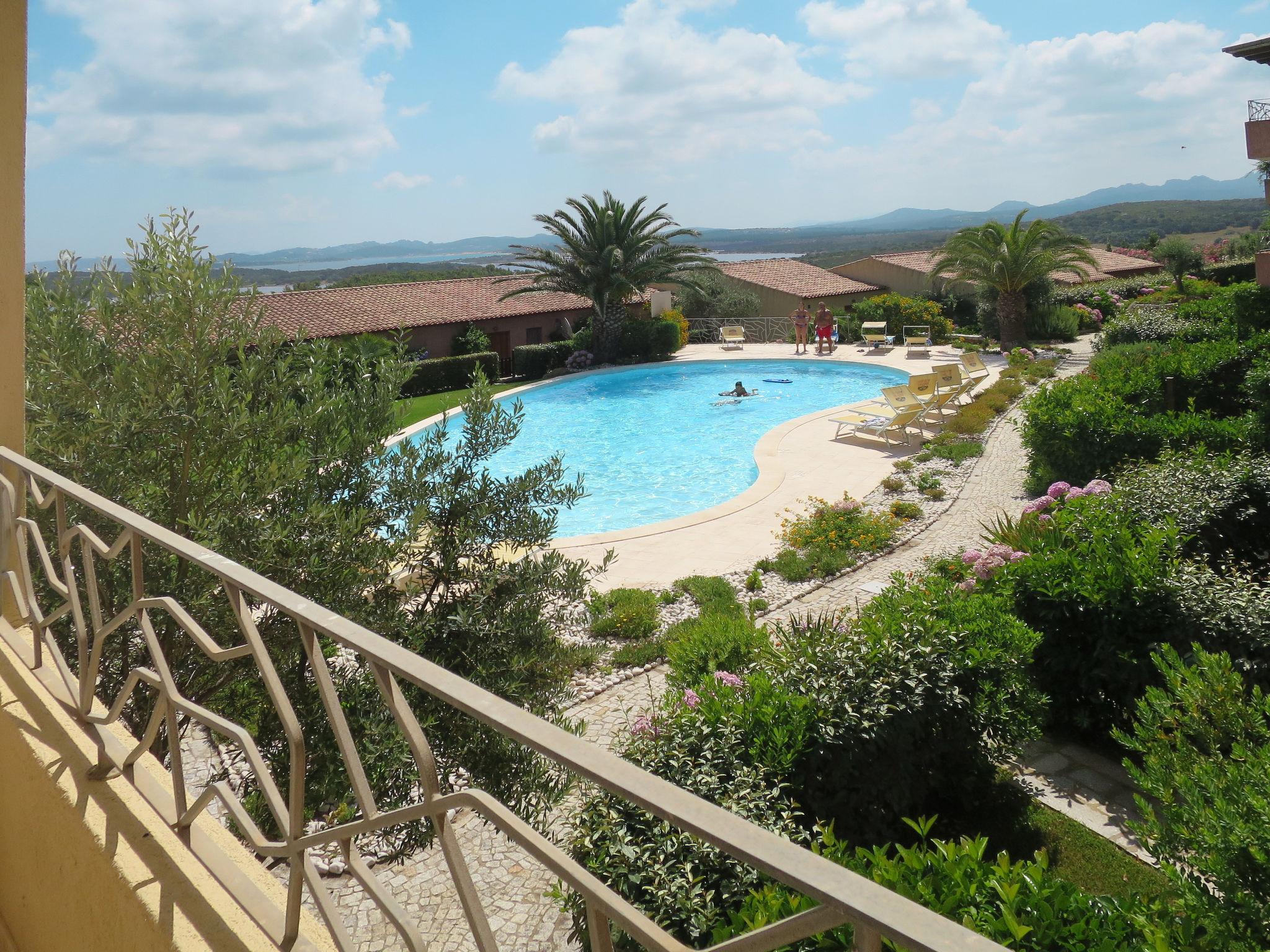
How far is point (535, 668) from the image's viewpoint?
5.25 m

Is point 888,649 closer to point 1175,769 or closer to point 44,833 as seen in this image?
point 1175,769

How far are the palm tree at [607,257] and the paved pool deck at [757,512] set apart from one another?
1262 centimetres

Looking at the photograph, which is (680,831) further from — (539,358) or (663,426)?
(539,358)

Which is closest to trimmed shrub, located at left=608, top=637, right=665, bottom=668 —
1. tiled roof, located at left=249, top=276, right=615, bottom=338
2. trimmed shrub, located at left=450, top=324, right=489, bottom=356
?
tiled roof, located at left=249, top=276, right=615, bottom=338

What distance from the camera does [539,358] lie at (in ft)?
108

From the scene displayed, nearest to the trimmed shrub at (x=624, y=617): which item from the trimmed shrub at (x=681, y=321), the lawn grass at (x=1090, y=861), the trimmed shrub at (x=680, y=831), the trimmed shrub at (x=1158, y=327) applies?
the trimmed shrub at (x=680, y=831)

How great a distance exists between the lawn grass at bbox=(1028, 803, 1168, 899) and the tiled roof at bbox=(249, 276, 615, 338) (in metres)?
28.2

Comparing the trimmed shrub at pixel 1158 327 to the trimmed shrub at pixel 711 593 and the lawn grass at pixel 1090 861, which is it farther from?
the lawn grass at pixel 1090 861

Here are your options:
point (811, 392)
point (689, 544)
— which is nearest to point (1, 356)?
point (689, 544)

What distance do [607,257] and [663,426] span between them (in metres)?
10.7

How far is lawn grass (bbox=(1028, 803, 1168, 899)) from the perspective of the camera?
5156 mm

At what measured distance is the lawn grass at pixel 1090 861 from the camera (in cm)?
516

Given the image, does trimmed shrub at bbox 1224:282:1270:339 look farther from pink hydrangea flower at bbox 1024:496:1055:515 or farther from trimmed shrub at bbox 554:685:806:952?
trimmed shrub at bbox 554:685:806:952

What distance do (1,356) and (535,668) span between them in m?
3.03
